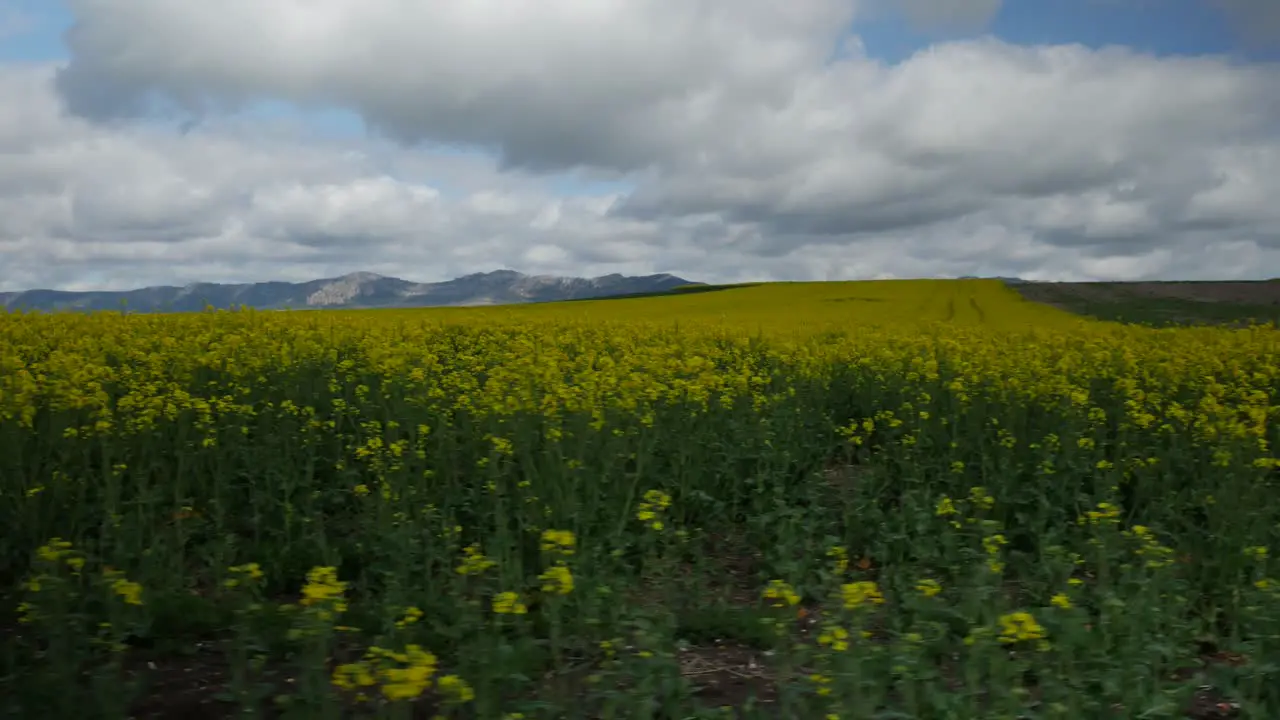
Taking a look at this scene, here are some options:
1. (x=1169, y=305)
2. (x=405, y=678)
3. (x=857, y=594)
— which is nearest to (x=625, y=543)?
(x=857, y=594)

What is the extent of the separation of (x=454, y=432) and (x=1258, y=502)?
5860mm

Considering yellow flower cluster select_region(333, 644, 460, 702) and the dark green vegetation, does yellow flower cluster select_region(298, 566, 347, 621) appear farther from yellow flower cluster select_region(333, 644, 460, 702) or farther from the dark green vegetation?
the dark green vegetation

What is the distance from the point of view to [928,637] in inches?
164

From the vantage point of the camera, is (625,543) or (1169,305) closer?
(625,543)

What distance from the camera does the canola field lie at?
340 centimetres

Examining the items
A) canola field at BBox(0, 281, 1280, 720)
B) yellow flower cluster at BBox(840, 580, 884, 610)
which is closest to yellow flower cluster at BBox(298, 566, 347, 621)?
canola field at BBox(0, 281, 1280, 720)

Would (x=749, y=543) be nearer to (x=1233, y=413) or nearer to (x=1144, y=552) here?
(x=1144, y=552)

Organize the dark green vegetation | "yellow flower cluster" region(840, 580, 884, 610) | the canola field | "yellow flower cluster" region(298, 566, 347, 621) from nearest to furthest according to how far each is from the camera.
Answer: "yellow flower cluster" region(298, 566, 347, 621) → "yellow flower cluster" region(840, 580, 884, 610) → the canola field → the dark green vegetation

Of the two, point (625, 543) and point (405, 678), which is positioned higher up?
point (405, 678)

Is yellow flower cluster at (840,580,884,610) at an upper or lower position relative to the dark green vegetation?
lower

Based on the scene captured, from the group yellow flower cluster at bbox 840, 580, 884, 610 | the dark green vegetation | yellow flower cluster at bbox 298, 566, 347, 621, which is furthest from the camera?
the dark green vegetation

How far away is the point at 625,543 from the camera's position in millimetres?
5156

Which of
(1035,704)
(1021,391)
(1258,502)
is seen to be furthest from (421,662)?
(1021,391)

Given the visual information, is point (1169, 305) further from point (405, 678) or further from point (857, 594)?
point (405, 678)
